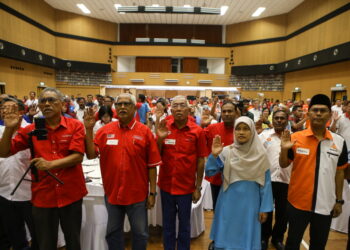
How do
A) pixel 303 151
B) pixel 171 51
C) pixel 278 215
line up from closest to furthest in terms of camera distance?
pixel 303 151 → pixel 278 215 → pixel 171 51

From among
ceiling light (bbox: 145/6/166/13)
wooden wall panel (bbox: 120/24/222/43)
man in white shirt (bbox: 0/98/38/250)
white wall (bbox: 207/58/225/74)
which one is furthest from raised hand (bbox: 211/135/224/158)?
wooden wall panel (bbox: 120/24/222/43)

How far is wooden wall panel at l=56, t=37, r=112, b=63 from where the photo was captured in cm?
1858

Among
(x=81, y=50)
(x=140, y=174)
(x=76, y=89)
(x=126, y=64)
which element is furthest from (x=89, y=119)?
(x=126, y=64)

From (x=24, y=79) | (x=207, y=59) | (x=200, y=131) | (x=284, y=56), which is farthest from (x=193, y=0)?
(x=200, y=131)

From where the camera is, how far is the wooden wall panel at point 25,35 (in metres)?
12.3

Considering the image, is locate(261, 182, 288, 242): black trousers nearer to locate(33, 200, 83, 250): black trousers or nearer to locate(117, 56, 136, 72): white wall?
locate(33, 200, 83, 250): black trousers

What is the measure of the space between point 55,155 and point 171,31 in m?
22.3

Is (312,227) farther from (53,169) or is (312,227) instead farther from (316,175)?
(53,169)

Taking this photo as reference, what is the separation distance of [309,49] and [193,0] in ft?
28.6

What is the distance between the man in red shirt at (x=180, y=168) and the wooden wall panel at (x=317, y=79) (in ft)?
42.1

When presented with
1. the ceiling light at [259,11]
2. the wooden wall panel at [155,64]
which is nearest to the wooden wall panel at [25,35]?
the wooden wall panel at [155,64]

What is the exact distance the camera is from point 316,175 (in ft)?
6.49

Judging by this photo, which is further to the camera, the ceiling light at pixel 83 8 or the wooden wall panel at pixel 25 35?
the ceiling light at pixel 83 8

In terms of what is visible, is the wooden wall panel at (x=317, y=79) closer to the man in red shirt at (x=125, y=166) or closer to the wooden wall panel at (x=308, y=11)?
the wooden wall panel at (x=308, y=11)
